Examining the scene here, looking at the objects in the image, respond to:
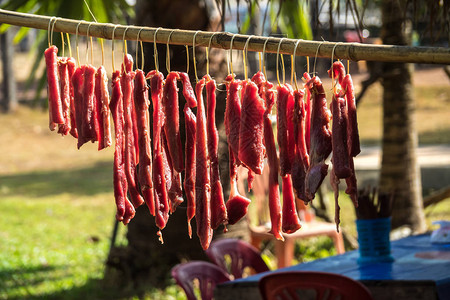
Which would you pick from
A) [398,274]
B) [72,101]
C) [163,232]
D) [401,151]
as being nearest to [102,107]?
[72,101]

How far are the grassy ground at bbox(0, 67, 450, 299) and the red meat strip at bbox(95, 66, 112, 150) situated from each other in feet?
13.7

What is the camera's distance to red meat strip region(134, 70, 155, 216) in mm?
2270

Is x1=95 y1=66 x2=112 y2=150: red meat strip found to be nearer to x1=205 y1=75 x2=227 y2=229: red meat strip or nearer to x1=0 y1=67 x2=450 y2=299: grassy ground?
x1=205 y1=75 x2=227 y2=229: red meat strip

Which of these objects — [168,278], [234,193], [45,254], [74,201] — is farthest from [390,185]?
[74,201]

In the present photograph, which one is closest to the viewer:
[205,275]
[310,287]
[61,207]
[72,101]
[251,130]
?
[251,130]

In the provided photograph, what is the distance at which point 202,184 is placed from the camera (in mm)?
2213

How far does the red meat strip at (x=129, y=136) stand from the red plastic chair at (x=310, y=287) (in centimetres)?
123

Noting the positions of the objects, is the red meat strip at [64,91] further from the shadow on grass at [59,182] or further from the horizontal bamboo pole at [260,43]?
the shadow on grass at [59,182]

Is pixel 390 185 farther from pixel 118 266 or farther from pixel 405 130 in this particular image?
pixel 118 266

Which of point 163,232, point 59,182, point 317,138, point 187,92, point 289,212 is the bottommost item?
point 59,182

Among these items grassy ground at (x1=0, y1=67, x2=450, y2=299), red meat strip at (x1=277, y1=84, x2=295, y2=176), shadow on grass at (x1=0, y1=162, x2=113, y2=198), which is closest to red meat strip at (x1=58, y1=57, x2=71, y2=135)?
red meat strip at (x1=277, y1=84, x2=295, y2=176)

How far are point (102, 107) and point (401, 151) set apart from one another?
16.4ft

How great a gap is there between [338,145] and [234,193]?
38 centimetres

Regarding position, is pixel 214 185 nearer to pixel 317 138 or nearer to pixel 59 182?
pixel 317 138
